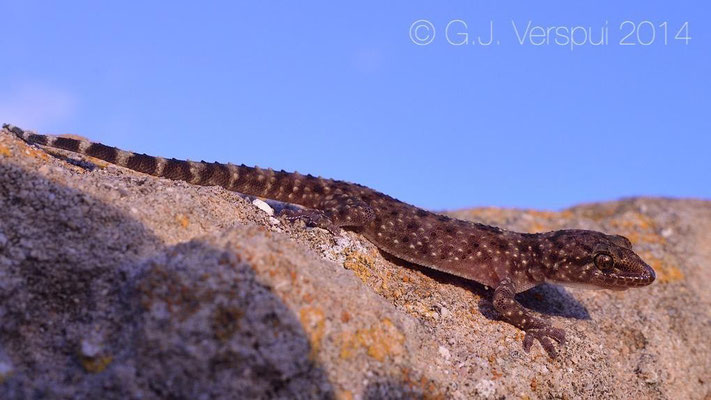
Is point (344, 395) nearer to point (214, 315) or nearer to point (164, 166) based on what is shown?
point (214, 315)

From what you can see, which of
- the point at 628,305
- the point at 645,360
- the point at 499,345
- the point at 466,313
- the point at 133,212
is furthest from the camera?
the point at 628,305

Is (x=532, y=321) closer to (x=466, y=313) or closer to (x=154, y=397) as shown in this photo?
(x=466, y=313)

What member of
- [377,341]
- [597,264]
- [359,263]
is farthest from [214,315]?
[597,264]

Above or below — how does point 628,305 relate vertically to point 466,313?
above

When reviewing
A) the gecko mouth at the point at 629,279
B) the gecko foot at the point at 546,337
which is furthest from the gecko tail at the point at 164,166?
the gecko mouth at the point at 629,279

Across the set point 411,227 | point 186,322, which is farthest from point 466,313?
point 186,322
